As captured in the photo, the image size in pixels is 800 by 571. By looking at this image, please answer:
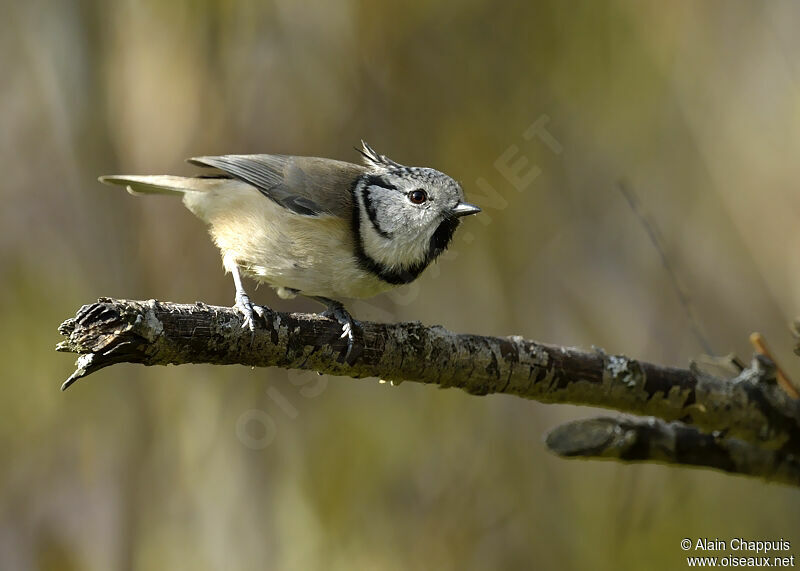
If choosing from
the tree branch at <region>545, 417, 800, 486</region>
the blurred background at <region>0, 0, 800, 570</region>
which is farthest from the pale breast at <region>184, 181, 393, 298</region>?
the blurred background at <region>0, 0, 800, 570</region>

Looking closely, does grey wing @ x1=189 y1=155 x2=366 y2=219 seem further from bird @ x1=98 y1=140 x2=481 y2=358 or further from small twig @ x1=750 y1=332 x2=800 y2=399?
small twig @ x1=750 y1=332 x2=800 y2=399

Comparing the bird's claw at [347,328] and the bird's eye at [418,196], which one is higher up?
the bird's eye at [418,196]

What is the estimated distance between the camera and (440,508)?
179 inches

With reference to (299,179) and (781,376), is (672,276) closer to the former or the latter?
(781,376)

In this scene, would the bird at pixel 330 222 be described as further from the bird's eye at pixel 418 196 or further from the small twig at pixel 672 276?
the small twig at pixel 672 276

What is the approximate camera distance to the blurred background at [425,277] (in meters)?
4.45

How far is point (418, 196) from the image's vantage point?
128 inches

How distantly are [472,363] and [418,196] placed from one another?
89 cm

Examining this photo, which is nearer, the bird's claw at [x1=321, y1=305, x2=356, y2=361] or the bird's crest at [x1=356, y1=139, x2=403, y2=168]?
the bird's claw at [x1=321, y1=305, x2=356, y2=361]

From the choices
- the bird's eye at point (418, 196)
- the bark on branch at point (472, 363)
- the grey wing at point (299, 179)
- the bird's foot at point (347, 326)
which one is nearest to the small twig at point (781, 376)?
the bark on branch at point (472, 363)

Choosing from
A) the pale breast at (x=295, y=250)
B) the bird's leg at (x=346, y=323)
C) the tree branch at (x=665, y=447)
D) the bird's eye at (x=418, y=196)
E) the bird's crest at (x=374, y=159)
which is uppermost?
the bird's crest at (x=374, y=159)

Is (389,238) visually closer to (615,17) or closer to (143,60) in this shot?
(143,60)

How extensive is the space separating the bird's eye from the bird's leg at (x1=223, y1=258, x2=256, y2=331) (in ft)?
2.74

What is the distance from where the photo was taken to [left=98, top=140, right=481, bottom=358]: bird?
3.04 m
